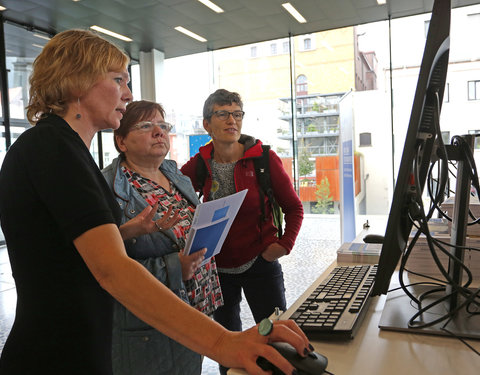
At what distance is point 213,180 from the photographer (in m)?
2.08

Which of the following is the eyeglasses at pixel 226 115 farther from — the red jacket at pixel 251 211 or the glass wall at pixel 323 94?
the glass wall at pixel 323 94

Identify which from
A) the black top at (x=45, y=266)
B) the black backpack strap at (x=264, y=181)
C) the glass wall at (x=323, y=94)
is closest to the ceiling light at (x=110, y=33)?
the glass wall at (x=323, y=94)

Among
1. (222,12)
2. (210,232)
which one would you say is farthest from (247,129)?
(210,232)

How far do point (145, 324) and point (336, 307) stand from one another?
25.7 inches

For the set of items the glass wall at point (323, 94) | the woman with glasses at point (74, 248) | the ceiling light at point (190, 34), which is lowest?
the woman with glasses at point (74, 248)

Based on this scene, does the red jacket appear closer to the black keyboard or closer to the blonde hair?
the black keyboard

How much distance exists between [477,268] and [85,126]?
47.9 inches

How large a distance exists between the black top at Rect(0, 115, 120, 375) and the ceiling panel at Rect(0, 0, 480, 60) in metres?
5.25

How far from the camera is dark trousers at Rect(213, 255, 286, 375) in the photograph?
1936 mm

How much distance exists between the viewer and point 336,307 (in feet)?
3.23

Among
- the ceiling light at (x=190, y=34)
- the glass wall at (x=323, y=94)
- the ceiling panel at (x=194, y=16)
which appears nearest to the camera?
the ceiling panel at (x=194, y=16)

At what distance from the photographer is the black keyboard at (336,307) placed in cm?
88

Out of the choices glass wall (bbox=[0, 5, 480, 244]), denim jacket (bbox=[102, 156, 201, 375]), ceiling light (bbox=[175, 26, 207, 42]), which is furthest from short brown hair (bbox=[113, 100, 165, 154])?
ceiling light (bbox=[175, 26, 207, 42])

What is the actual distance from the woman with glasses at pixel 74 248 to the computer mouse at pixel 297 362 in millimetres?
12
